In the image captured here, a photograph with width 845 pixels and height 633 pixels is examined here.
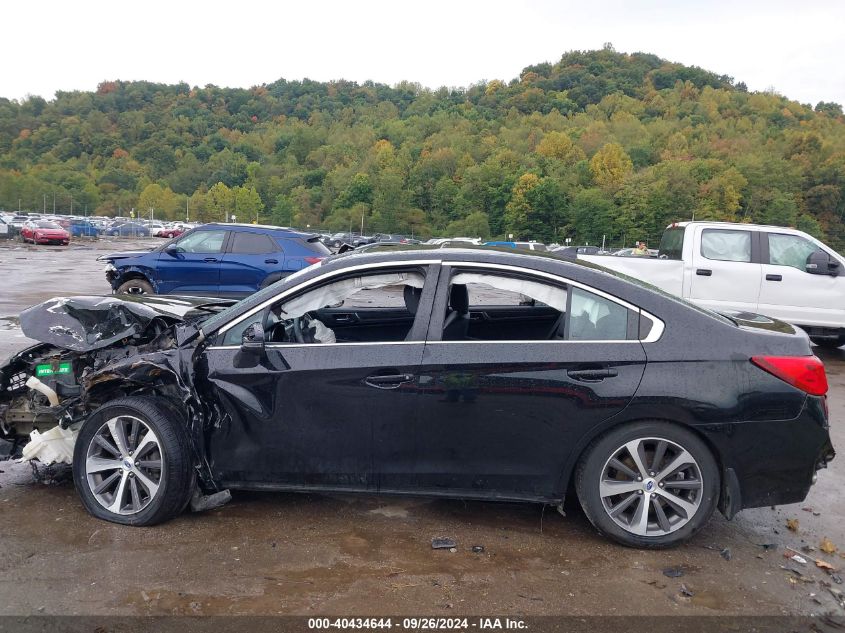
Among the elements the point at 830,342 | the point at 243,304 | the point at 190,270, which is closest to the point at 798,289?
the point at 830,342

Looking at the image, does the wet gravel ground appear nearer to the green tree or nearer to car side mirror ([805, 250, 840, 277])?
car side mirror ([805, 250, 840, 277])

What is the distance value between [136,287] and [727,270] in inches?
385

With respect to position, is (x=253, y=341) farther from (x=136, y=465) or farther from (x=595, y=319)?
(x=595, y=319)

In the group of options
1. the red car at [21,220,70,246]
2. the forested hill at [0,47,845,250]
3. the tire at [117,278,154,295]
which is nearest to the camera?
the tire at [117,278,154,295]

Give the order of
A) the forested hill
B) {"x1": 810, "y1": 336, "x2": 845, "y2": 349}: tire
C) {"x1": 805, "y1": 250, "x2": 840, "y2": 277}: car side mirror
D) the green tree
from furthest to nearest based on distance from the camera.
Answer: the green tree → the forested hill → {"x1": 810, "y1": 336, "x2": 845, "y2": 349}: tire → {"x1": 805, "y1": 250, "x2": 840, "y2": 277}: car side mirror

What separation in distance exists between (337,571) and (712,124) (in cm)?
13822

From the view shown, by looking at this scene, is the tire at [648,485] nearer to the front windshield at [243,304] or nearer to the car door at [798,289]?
the front windshield at [243,304]

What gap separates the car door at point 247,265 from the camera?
40.7 ft

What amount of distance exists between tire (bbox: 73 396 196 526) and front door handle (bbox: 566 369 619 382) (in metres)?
2.31

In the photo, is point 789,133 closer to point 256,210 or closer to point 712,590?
point 256,210

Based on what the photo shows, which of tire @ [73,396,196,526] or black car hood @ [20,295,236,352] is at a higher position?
black car hood @ [20,295,236,352]

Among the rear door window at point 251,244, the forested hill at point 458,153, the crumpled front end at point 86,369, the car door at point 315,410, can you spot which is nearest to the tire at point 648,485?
the car door at point 315,410

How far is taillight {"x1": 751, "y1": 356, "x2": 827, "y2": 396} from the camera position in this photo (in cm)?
392

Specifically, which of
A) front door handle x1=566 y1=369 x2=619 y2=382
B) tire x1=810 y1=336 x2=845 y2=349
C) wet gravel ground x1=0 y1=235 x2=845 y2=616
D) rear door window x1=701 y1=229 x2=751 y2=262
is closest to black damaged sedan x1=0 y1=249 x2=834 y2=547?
front door handle x1=566 y1=369 x2=619 y2=382
